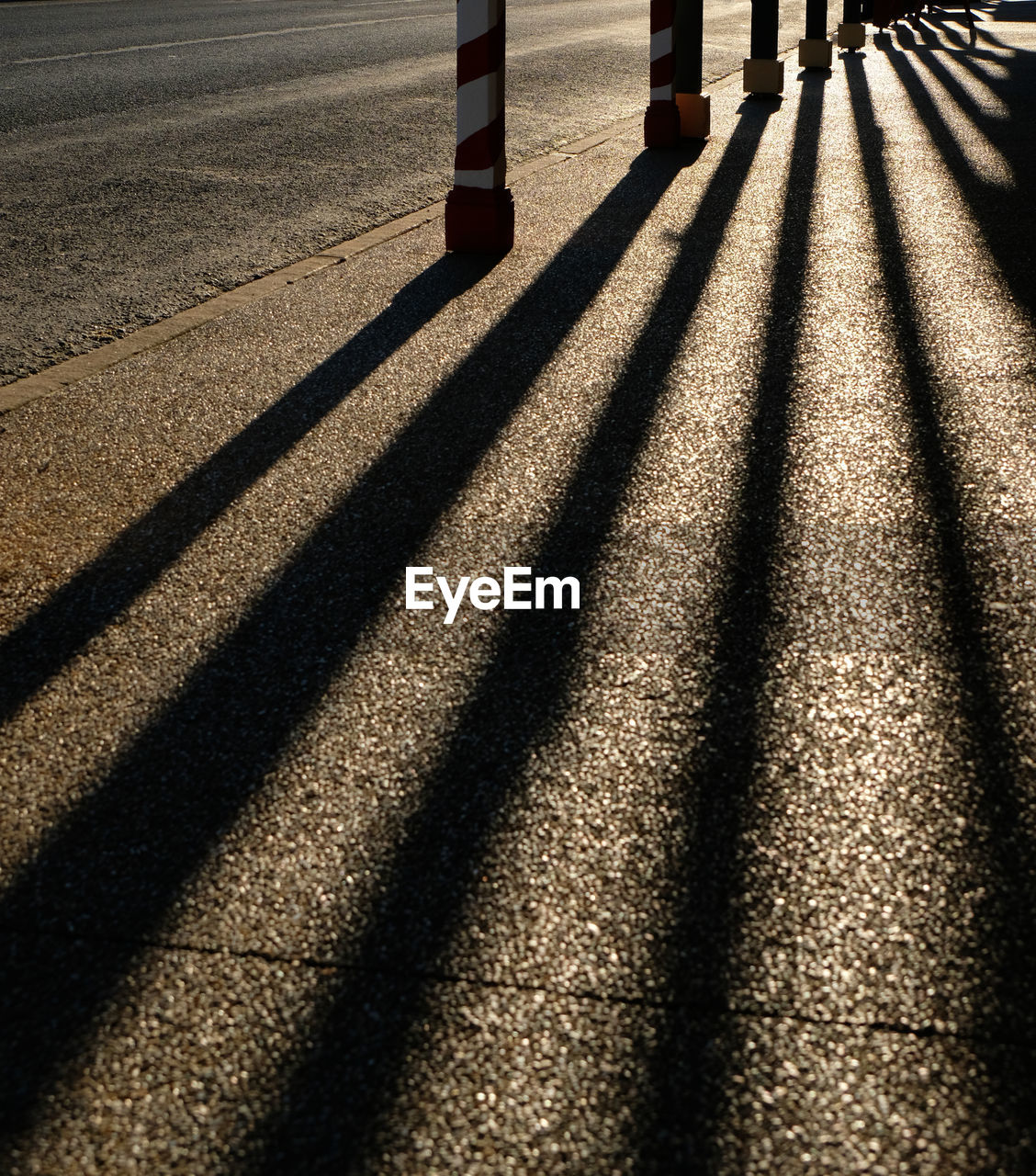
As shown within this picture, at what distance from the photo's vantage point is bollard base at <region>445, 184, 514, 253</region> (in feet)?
18.1

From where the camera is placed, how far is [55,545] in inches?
119

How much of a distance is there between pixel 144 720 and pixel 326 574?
64 centimetres

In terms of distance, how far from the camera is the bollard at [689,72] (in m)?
8.66

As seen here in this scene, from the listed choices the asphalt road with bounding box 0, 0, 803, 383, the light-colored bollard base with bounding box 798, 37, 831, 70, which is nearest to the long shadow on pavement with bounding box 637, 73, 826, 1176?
the asphalt road with bounding box 0, 0, 803, 383

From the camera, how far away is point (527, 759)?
2.20 m

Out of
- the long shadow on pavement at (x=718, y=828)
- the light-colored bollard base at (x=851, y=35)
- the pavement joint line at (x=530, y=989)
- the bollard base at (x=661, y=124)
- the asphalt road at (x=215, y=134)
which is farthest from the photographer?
the light-colored bollard base at (x=851, y=35)

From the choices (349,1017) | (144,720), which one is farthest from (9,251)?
(349,1017)

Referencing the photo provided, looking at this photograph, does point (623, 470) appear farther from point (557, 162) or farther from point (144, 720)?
point (557, 162)

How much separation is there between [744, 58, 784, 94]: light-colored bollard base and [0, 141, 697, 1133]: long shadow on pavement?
26.3ft

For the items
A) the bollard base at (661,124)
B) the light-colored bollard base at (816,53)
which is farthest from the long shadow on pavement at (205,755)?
the light-colored bollard base at (816,53)

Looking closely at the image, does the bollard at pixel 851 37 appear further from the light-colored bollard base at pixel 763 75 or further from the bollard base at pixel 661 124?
the bollard base at pixel 661 124

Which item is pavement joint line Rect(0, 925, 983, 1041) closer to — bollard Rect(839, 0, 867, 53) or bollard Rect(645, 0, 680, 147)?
bollard Rect(645, 0, 680, 147)

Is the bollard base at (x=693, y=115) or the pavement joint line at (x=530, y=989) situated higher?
the bollard base at (x=693, y=115)

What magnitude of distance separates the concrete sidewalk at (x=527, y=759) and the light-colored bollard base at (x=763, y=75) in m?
7.18
